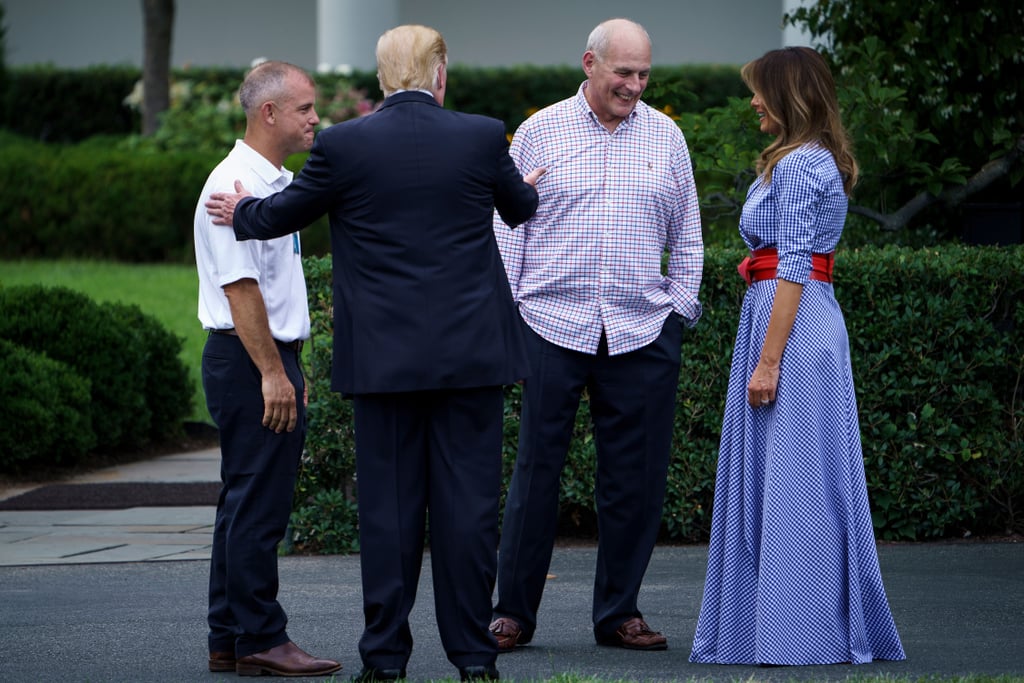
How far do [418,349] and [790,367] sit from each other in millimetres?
1249

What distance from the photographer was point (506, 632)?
5051 mm

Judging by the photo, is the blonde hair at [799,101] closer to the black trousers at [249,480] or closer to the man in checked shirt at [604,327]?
the man in checked shirt at [604,327]

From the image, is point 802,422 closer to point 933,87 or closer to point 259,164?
point 259,164

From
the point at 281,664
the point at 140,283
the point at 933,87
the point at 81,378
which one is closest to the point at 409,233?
the point at 281,664

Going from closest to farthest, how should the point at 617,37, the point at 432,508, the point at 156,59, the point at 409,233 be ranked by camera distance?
the point at 409,233, the point at 432,508, the point at 617,37, the point at 156,59

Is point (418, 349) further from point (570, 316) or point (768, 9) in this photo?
point (768, 9)

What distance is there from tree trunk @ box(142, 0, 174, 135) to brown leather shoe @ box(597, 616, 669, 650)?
15.9 metres

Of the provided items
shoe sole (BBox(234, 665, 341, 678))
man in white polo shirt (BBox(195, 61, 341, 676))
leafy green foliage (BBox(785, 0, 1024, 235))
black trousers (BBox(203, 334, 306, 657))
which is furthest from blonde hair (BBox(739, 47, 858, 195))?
leafy green foliage (BBox(785, 0, 1024, 235))

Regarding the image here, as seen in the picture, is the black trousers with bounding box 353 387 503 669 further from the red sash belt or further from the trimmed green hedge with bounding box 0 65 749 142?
the trimmed green hedge with bounding box 0 65 749 142

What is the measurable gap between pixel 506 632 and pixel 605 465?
649 mm

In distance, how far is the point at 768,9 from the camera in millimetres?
24312

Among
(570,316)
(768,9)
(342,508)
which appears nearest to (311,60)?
(768,9)

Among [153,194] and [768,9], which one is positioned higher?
[768,9]

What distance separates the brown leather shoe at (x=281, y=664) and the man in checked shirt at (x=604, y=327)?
688 mm
